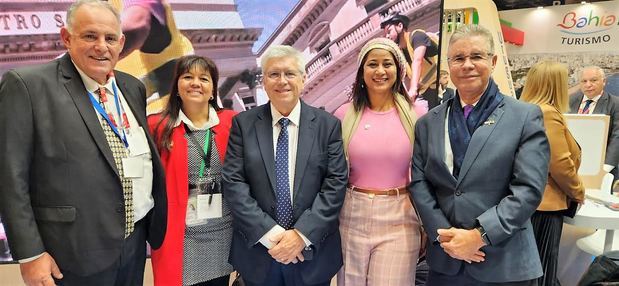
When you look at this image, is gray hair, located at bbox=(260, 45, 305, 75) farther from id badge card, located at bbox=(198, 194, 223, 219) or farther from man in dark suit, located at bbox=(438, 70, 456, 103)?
man in dark suit, located at bbox=(438, 70, 456, 103)

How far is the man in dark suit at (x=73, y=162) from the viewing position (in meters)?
1.50

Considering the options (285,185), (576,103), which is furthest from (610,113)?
(285,185)

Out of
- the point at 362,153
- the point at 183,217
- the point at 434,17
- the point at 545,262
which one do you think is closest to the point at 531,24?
the point at 434,17

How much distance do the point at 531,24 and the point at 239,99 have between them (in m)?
8.57

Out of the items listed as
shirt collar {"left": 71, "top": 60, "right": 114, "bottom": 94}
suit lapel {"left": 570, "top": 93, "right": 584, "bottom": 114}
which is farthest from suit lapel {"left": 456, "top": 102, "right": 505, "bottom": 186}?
suit lapel {"left": 570, "top": 93, "right": 584, "bottom": 114}

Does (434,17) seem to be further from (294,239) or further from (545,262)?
(294,239)

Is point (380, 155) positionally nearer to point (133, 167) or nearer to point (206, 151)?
point (206, 151)

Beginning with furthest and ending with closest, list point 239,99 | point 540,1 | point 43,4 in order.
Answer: point 540,1
point 239,99
point 43,4

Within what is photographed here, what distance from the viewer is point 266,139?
80.0 inches

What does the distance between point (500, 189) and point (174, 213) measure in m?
1.53

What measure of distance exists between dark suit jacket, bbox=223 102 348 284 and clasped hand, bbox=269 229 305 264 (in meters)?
0.05

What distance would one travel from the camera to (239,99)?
156 inches

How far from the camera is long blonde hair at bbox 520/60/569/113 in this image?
8.87 feet

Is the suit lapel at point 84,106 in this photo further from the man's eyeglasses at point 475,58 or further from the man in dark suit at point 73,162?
the man's eyeglasses at point 475,58
